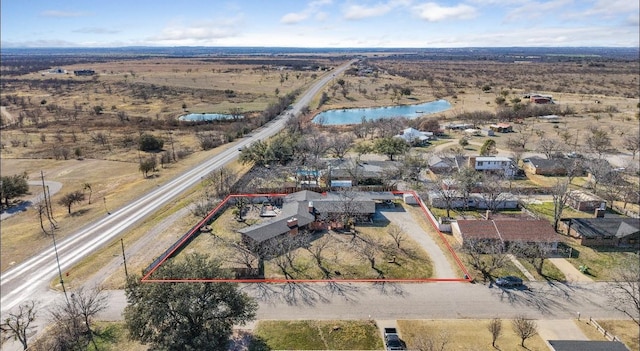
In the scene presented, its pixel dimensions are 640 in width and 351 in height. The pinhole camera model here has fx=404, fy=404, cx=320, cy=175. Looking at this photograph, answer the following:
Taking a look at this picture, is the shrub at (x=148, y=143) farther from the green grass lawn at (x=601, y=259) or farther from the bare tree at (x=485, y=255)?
the green grass lawn at (x=601, y=259)

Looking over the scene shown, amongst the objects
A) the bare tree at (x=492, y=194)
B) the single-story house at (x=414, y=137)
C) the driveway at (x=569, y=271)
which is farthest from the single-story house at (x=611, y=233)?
the single-story house at (x=414, y=137)

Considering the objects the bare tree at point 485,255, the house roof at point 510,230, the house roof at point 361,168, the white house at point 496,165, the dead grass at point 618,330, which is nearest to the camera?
the dead grass at point 618,330

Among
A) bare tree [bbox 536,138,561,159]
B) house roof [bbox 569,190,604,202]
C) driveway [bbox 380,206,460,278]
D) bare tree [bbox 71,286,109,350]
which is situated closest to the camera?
bare tree [bbox 71,286,109,350]

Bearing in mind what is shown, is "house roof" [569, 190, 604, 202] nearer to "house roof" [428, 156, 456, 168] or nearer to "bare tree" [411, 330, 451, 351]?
"house roof" [428, 156, 456, 168]

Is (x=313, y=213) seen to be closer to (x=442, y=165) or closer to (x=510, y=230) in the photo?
(x=510, y=230)

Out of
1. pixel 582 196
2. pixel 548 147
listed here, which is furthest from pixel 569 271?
pixel 548 147

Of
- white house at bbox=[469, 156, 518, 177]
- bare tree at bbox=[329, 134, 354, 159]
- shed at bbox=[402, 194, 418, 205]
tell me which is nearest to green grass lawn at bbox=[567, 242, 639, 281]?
shed at bbox=[402, 194, 418, 205]
